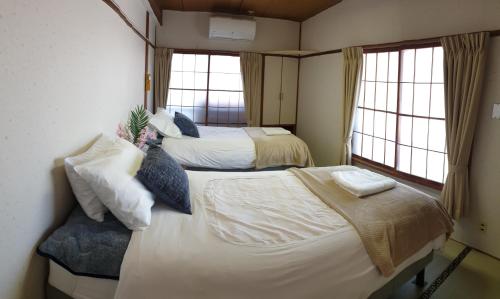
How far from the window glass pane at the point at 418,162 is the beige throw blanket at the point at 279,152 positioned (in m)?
1.22

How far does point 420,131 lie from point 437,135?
0.22 m

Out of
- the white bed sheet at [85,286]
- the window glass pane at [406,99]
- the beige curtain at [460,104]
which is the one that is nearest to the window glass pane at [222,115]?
the window glass pane at [406,99]

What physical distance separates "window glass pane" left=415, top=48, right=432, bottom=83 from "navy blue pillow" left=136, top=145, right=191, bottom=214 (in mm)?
2828

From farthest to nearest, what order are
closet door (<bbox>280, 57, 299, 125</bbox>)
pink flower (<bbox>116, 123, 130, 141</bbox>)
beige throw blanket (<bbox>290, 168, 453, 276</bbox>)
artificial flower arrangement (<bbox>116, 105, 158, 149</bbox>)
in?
closet door (<bbox>280, 57, 299, 125</bbox>), artificial flower arrangement (<bbox>116, 105, 158, 149</bbox>), pink flower (<bbox>116, 123, 130, 141</bbox>), beige throw blanket (<bbox>290, 168, 453, 276</bbox>)

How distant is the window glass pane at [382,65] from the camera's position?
397cm

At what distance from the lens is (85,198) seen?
164 cm

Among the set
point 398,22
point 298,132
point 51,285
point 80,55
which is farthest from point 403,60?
point 51,285

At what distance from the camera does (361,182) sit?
7.58ft

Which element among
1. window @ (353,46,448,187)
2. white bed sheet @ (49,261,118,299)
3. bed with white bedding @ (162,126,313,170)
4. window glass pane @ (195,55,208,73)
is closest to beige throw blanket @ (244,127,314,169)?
bed with white bedding @ (162,126,313,170)

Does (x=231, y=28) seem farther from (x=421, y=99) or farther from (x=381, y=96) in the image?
(x=421, y=99)

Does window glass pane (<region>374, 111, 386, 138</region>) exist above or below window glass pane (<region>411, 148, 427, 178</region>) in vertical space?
above

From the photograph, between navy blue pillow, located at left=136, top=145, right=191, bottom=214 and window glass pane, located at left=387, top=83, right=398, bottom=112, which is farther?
window glass pane, located at left=387, top=83, right=398, bottom=112

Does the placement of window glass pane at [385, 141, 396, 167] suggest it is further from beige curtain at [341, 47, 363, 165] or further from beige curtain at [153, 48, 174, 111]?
beige curtain at [153, 48, 174, 111]

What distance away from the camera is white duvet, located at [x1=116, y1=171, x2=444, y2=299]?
1348mm
